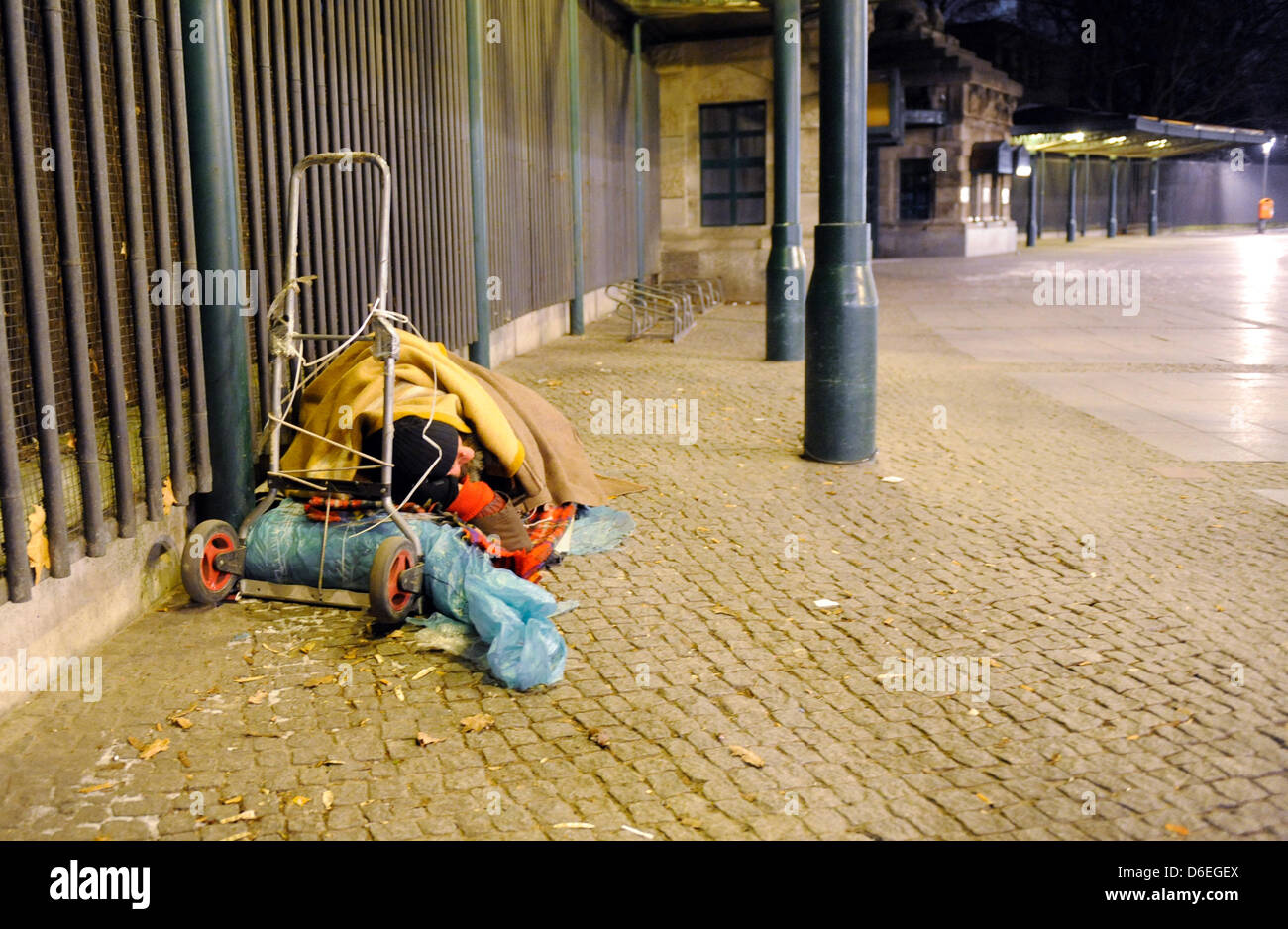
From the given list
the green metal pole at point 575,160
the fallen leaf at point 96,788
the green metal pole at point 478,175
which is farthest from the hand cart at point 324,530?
the green metal pole at point 575,160

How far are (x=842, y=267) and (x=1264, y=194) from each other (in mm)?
56214

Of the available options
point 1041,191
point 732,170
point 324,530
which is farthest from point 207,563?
point 1041,191

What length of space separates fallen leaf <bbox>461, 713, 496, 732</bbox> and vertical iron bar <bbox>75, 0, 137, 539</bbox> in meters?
1.58

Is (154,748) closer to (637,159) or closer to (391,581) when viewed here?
(391,581)

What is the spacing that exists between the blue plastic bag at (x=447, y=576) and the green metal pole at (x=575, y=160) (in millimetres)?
10181

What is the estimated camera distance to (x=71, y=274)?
13.2 feet

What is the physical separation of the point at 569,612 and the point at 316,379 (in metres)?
1.84

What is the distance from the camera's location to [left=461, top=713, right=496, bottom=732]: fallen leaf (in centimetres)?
374

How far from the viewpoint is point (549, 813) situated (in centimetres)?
320

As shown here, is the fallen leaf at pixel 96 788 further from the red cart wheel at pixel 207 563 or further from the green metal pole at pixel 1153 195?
the green metal pole at pixel 1153 195

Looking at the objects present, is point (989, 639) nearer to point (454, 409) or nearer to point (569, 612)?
point (569, 612)

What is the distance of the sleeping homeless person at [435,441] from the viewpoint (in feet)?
16.1

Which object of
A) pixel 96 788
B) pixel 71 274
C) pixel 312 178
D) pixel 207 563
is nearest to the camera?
pixel 96 788

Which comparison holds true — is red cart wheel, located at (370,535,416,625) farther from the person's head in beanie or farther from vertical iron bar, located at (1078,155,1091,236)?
vertical iron bar, located at (1078,155,1091,236)
